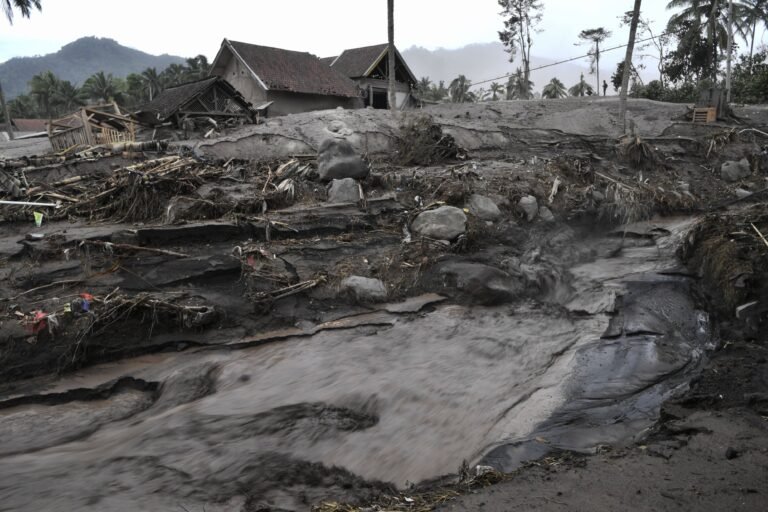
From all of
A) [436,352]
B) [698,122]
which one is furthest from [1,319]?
[698,122]

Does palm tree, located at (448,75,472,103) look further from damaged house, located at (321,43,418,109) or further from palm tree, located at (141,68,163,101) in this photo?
palm tree, located at (141,68,163,101)

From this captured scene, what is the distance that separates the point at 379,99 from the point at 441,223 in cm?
1832

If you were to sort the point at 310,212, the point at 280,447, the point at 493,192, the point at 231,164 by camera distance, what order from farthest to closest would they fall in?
the point at 231,164 < the point at 493,192 < the point at 310,212 < the point at 280,447

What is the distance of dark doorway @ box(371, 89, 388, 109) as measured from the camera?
968 inches

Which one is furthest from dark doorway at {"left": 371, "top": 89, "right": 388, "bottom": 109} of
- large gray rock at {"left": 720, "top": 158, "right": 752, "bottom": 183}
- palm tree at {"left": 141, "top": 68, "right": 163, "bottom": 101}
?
palm tree at {"left": 141, "top": 68, "right": 163, "bottom": 101}

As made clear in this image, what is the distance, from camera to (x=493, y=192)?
9.61 metres

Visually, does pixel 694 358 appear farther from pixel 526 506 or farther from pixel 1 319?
pixel 1 319

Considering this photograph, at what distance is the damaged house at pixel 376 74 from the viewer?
23703mm

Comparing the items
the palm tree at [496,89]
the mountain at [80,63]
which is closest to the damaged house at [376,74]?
the palm tree at [496,89]

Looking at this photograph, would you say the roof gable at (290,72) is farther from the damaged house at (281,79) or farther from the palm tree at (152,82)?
the palm tree at (152,82)

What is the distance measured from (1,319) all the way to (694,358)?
25.1 ft

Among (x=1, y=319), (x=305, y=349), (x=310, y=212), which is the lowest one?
(x=305, y=349)

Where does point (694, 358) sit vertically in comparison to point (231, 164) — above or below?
below

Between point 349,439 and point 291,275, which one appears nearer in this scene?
point 349,439
